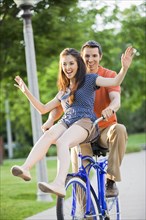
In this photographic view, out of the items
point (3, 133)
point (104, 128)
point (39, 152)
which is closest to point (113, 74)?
point (104, 128)

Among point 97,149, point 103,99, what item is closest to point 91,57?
point 103,99

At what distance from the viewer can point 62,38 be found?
15.3m

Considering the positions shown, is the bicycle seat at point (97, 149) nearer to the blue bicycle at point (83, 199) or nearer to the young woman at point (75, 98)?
the blue bicycle at point (83, 199)

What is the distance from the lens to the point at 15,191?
42.2ft

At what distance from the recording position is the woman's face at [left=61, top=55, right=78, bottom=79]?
17.4 ft

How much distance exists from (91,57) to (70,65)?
50cm

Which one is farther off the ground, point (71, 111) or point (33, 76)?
point (33, 76)

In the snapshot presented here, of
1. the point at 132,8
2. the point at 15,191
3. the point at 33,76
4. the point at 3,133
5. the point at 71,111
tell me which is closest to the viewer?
the point at 71,111

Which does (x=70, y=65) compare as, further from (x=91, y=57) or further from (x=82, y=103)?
(x=91, y=57)

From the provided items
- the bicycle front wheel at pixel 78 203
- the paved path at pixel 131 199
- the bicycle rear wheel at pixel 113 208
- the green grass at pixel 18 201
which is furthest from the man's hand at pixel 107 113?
the green grass at pixel 18 201

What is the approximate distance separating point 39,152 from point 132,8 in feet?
53.9

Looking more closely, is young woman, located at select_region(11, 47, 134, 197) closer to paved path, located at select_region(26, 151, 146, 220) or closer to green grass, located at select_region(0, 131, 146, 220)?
paved path, located at select_region(26, 151, 146, 220)

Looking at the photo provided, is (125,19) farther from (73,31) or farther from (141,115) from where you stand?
(141,115)

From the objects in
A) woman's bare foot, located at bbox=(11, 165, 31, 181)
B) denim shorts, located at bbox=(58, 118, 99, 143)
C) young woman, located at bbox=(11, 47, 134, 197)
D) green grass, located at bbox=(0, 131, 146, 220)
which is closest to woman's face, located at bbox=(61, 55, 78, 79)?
young woman, located at bbox=(11, 47, 134, 197)
